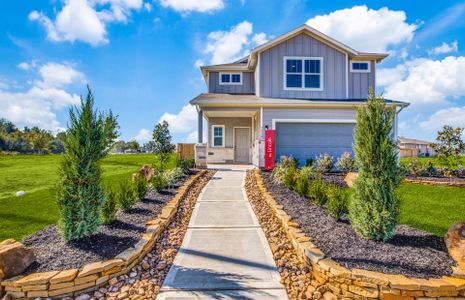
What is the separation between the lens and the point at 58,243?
4023mm

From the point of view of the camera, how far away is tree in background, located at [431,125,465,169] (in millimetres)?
11047

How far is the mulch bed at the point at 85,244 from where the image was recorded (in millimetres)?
3436

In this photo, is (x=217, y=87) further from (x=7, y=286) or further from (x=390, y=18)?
(x=7, y=286)

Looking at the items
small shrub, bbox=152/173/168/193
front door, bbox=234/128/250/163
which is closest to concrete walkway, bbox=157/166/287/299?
small shrub, bbox=152/173/168/193

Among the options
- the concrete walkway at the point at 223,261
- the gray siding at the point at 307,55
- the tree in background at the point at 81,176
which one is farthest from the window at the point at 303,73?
the tree in background at the point at 81,176

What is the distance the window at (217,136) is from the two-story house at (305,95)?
266 cm

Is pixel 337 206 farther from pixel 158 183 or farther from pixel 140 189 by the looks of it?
pixel 158 183

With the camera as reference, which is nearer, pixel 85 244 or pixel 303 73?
pixel 85 244

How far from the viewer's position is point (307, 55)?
44.6ft

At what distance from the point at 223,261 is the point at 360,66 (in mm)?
13923

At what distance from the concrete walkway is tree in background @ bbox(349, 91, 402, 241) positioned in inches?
62.6

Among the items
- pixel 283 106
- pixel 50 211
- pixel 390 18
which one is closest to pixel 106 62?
pixel 50 211

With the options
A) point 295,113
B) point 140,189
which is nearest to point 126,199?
point 140,189

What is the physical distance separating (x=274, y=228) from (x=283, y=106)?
27.3 feet
